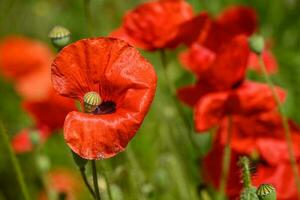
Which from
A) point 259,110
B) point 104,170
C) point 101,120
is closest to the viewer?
point 101,120

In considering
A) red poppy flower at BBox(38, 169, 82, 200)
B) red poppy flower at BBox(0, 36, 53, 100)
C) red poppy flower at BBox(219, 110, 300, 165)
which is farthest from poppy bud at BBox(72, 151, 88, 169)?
red poppy flower at BBox(0, 36, 53, 100)

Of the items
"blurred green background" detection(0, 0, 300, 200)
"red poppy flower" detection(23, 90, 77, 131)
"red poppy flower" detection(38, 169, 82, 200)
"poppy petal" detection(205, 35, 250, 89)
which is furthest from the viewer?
"red poppy flower" detection(38, 169, 82, 200)

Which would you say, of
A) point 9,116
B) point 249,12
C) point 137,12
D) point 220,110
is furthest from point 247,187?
point 9,116

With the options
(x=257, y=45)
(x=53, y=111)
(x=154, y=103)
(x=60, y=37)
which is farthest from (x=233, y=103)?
(x=154, y=103)

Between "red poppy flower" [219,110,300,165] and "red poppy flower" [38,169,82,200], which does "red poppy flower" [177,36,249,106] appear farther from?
"red poppy flower" [38,169,82,200]

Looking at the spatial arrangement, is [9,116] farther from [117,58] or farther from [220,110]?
[117,58]

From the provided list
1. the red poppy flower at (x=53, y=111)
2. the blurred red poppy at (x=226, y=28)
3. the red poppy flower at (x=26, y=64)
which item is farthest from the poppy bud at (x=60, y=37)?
the red poppy flower at (x=26, y=64)

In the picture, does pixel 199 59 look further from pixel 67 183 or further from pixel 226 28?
pixel 67 183
